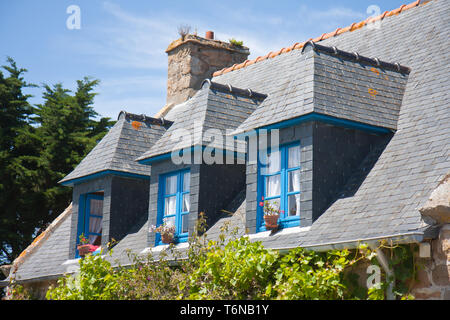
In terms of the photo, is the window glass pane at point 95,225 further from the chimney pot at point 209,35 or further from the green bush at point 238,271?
the chimney pot at point 209,35

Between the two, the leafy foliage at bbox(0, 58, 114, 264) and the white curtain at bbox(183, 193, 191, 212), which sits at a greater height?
the leafy foliage at bbox(0, 58, 114, 264)

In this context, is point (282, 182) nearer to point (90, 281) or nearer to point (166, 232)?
point (166, 232)

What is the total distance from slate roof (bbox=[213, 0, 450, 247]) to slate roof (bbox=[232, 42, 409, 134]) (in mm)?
275

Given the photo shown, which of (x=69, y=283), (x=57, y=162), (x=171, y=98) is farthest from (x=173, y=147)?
(x=57, y=162)

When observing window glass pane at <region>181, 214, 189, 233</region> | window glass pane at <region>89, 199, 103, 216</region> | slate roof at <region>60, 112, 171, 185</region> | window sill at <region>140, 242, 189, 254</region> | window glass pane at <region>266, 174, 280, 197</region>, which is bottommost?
window sill at <region>140, 242, 189, 254</region>

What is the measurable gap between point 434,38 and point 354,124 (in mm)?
2617

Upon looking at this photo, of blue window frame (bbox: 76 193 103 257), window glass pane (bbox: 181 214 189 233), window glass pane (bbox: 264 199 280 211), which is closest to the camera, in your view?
window glass pane (bbox: 264 199 280 211)

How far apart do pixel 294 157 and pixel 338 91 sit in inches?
48.1

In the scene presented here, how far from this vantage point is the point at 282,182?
11070 mm

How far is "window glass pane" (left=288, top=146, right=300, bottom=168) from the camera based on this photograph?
11008mm

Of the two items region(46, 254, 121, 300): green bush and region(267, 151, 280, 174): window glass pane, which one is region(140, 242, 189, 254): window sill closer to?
region(46, 254, 121, 300): green bush

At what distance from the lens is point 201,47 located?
64.3ft

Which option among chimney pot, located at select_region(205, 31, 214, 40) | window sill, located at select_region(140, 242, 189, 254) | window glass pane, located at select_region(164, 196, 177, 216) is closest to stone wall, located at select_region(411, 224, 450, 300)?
window sill, located at select_region(140, 242, 189, 254)
